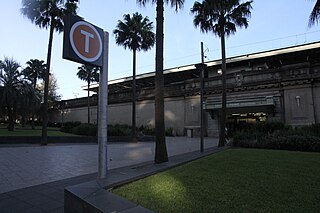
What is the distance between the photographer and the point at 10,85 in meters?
24.5

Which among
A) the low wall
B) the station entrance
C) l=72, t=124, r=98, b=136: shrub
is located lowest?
the low wall

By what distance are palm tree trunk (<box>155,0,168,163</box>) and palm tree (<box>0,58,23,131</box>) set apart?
70.1ft

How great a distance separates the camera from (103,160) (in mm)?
5250

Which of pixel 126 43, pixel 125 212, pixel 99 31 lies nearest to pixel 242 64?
pixel 126 43

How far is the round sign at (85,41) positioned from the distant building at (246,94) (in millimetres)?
23621

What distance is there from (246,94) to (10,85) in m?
26.2

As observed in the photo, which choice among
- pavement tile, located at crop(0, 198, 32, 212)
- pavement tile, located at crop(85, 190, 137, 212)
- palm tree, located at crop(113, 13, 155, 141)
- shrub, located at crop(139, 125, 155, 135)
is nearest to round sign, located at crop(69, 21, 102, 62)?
pavement tile, located at crop(85, 190, 137, 212)

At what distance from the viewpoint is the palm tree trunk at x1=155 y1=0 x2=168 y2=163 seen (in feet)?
26.9

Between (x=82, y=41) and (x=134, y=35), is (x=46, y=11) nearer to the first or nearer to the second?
(x=134, y=35)

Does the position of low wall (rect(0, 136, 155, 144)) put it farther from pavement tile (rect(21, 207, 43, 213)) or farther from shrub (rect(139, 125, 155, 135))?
pavement tile (rect(21, 207, 43, 213))

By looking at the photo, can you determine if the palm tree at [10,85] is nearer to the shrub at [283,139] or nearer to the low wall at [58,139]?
the low wall at [58,139]

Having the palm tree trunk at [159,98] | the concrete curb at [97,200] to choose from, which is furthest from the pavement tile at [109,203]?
the palm tree trunk at [159,98]

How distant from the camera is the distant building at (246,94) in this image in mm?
24531

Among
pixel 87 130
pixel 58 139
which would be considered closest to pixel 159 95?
pixel 58 139
